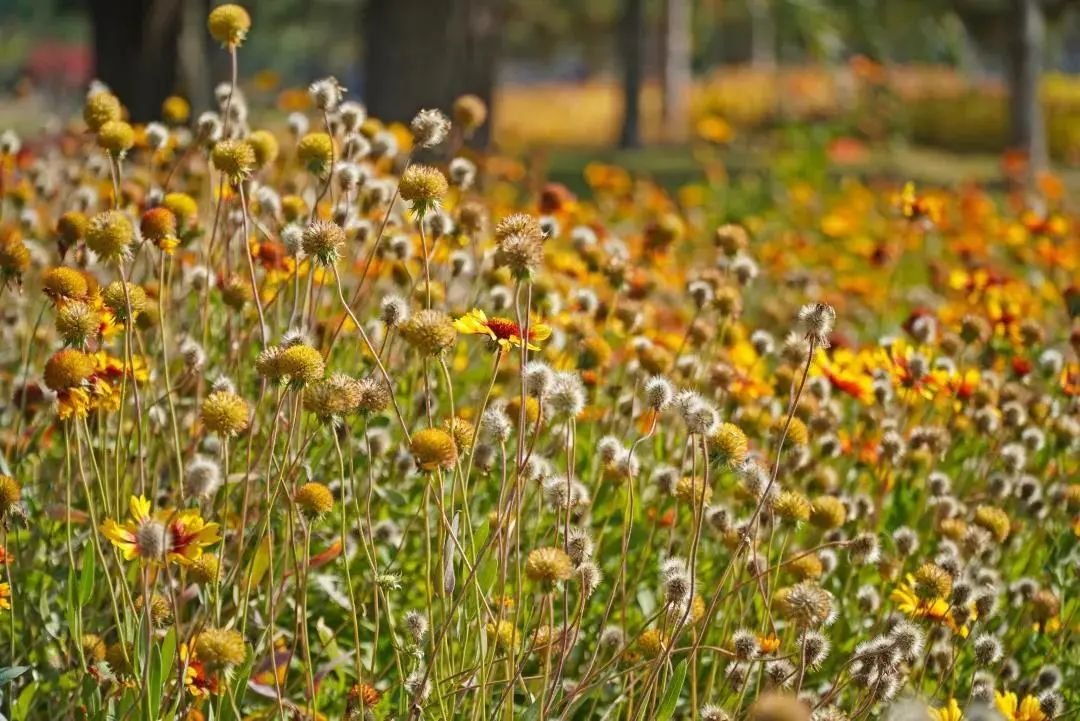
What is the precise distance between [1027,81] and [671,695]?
53.6 feet

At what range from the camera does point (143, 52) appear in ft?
27.4

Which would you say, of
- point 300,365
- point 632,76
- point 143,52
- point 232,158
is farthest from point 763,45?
point 300,365

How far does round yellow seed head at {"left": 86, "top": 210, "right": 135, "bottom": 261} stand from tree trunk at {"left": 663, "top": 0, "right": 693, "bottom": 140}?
68.6 ft

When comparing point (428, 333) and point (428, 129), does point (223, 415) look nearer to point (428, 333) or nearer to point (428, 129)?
point (428, 333)

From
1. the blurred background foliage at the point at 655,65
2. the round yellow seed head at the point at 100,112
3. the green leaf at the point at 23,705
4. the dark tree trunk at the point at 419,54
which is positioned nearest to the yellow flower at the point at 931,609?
the green leaf at the point at 23,705

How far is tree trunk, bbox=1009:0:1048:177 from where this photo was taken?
52.8 ft

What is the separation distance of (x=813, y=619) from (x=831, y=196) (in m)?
7.58

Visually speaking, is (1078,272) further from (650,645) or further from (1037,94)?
(1037,94)

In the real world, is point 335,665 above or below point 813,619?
below

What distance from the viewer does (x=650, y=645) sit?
2.18 m

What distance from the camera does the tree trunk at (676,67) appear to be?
2247 cm

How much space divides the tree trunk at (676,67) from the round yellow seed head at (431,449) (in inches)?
836

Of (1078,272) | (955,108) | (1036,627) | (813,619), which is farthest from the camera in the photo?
(955,108)

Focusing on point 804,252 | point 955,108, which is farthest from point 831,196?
point 955,108
